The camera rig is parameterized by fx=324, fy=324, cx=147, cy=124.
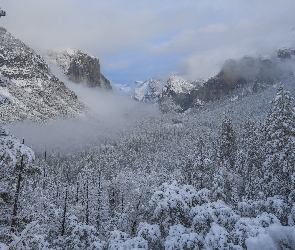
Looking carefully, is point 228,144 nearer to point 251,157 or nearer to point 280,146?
point 251,157

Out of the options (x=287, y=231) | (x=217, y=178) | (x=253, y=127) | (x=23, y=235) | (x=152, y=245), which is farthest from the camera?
(x=253, y=127)

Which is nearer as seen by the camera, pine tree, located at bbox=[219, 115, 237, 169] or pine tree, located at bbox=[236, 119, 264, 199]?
pine tree, located at bbox=[236, 119, 264, 199]

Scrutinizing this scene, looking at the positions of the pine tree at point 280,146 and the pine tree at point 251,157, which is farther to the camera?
the pine tree at point 251,157

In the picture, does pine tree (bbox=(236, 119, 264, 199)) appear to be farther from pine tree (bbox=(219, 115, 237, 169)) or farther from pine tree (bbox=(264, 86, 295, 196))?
pine tree (bbox=(264, 86, 295, 196))

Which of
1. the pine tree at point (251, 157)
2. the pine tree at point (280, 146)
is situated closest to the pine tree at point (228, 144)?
the pine tree at point (251, 157)

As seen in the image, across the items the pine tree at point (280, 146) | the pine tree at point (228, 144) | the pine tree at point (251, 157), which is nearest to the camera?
the pine tree at point (280, 146)

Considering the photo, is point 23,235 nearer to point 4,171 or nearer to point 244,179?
point 4,171

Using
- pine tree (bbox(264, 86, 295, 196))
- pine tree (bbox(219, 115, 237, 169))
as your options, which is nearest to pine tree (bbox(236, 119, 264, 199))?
pine tree (bbox(219, 115, 237, 169))

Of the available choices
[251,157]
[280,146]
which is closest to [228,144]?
[251,157]

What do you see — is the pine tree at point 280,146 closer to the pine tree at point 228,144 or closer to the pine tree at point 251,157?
the pine tree at point 251,157

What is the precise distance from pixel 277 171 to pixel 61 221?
18.1 m

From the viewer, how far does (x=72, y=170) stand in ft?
493

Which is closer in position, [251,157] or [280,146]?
[280,146]

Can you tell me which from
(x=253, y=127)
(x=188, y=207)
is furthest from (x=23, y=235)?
(x=253, y=127)
